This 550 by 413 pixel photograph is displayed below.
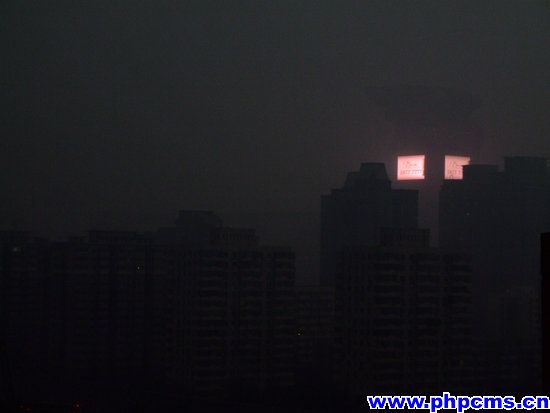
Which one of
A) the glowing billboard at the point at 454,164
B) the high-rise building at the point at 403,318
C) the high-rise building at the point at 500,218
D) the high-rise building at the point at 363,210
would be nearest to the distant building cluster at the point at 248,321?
the high-rise building at the point at 403,318

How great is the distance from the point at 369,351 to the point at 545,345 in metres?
10.4

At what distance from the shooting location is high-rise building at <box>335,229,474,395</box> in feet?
44.4

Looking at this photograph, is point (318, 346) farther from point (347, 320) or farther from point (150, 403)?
point (150, 403)

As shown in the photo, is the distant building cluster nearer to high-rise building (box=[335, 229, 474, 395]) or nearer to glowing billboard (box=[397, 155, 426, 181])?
high-rise building (box=[335, 229, 474, 395])

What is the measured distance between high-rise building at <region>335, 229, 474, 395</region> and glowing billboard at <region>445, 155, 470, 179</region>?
1384cm

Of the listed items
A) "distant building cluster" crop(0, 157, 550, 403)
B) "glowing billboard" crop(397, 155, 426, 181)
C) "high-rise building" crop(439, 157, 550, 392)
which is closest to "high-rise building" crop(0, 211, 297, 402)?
"distant building cluster" crop(0, 157, 550, 403)

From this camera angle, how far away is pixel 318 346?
54.5 ft

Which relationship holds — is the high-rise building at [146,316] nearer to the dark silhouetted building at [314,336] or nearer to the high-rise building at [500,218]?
the dark silhouetted building at [314,336]

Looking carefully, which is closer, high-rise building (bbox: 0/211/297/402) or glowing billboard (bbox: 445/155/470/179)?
high-rise building (bbox: 0/211/297/402)

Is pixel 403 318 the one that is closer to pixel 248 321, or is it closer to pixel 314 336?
pixel 248 321

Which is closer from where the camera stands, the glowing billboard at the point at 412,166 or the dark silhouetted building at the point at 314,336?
the dark silhouetted building at the point at 314,336

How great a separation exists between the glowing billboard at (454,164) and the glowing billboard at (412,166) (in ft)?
3.24

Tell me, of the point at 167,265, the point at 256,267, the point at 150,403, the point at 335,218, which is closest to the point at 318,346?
the point at 256,267

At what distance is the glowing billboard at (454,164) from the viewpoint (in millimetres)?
27562
